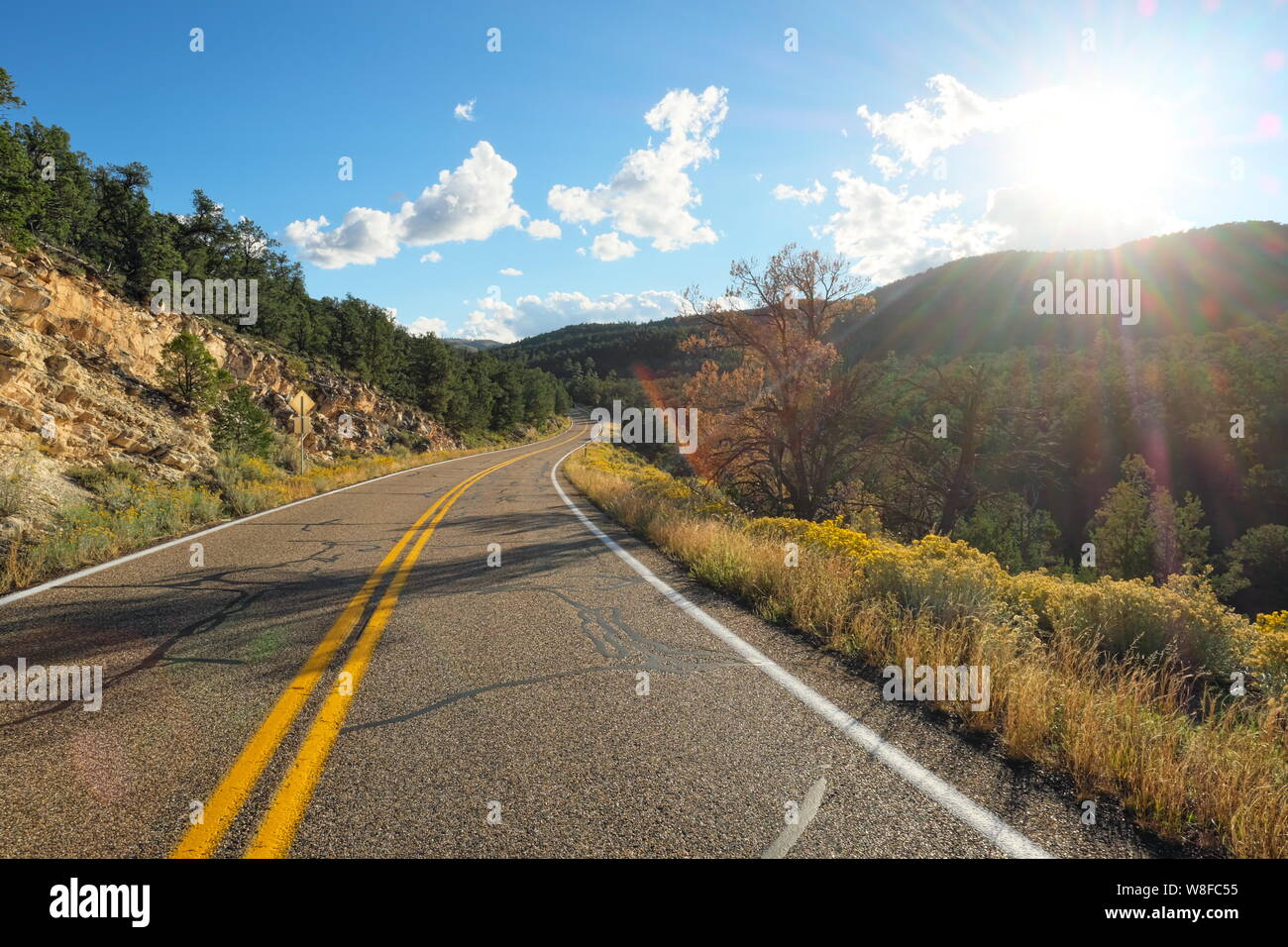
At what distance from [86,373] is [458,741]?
1989 centimetres

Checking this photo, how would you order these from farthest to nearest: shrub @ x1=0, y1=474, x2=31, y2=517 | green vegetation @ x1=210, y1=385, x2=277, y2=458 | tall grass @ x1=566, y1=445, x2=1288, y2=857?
green vegetation @ x1=210, y1=385, x2=277, y2=458 → shrub @ x1=0, y1=474, x2=31, y2=517 → tall grass @ x1=566, y1=445, x2=1288, y2=857

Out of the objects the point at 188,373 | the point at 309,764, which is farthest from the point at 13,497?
the point at 188,373

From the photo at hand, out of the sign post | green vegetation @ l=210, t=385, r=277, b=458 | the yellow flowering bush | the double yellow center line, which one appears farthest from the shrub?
the yellow flowering bush

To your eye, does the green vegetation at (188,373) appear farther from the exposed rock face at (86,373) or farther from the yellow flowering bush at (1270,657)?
the yellow flowering bush at (1270,657)

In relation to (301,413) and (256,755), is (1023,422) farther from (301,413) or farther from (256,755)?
(256,755)

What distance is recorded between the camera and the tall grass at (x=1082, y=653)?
2.59 metres

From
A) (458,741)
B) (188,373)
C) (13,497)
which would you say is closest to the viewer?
(458,741)

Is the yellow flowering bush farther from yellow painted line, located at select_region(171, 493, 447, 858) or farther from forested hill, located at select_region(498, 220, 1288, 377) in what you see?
forested hill, located at select_region(498, 220, 1288, 377)

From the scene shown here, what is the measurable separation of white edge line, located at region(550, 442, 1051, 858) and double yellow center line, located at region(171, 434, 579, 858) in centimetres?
260

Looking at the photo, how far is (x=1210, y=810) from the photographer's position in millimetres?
2463

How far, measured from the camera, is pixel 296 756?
2.88 m

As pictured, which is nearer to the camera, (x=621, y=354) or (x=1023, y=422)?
(x=1023, y=422)

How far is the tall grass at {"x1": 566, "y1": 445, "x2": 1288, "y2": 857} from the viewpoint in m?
2.59
